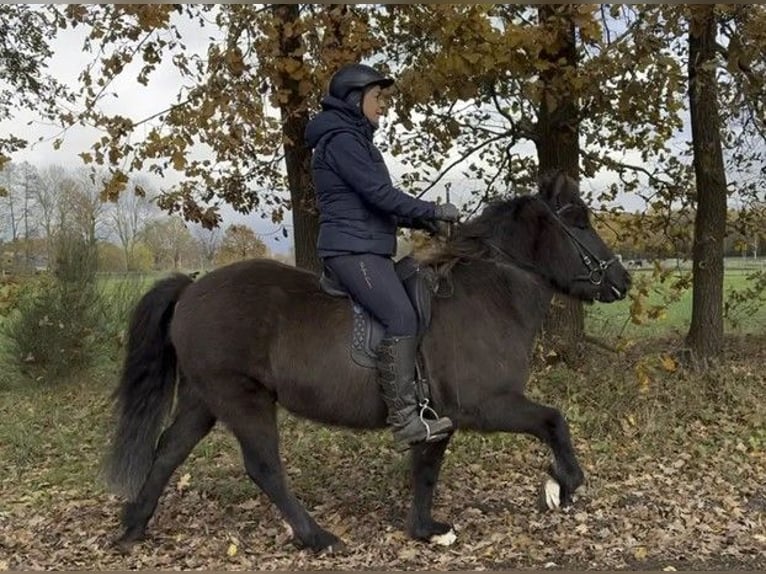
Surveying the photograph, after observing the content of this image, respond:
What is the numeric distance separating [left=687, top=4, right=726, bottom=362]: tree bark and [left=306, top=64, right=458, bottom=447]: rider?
676 cm

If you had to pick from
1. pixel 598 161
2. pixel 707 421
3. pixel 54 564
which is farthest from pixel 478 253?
pixel 598 161

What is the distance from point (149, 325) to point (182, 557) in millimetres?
1714

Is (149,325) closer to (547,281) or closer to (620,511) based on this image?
(547,281)

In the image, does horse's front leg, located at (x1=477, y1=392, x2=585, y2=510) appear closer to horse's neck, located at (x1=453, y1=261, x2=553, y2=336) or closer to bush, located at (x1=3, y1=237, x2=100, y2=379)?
horse's neck, located at (x1=453, y1=261, x2=553, y2=336)

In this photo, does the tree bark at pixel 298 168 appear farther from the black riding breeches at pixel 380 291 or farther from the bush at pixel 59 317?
the black riding breeches at pixel 380 291

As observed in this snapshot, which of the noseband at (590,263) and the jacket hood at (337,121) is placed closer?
the jacket hood at (337,121)

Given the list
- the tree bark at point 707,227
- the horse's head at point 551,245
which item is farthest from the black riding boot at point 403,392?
the tree bark at point 707,227

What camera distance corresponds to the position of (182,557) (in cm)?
549

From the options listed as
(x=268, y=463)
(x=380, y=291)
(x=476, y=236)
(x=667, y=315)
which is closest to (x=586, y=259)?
(x=476, y=236)

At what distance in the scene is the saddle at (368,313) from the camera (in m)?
5.10

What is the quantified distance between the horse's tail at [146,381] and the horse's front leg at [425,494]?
6.50ft

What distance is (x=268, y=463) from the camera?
542 centimetres

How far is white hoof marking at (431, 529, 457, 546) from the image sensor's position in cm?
543

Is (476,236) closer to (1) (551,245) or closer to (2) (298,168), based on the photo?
(1) (551,245)
